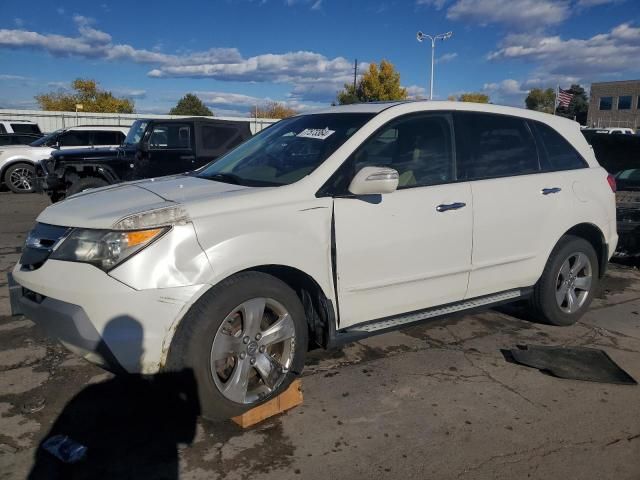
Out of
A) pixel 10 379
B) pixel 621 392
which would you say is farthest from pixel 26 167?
pixel 621 392

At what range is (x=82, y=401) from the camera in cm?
342

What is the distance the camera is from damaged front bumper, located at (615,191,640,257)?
22.1ft

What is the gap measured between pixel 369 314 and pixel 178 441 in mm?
1403

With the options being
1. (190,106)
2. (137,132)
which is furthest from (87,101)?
(137,132)

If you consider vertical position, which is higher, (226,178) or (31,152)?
(31,152)

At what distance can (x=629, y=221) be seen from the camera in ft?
22.1

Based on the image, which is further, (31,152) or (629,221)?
(31,152)

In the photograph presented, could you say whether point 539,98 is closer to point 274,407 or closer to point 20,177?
point 20,177

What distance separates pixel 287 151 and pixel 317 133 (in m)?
0.25

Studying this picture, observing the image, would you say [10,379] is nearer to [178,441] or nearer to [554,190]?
[178,441]

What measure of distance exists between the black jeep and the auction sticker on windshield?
6456 millimetres

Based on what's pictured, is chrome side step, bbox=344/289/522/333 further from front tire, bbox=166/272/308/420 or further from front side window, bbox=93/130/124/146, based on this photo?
front side window, bbox=93/130/124/146

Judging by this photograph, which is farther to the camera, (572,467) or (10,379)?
(10,379)

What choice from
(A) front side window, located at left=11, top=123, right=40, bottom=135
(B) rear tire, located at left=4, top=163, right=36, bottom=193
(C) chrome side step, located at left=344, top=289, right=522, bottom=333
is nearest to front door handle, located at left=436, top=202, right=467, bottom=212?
(C) chrome side step, located at left=344, top=289, right=522, bottom=333
